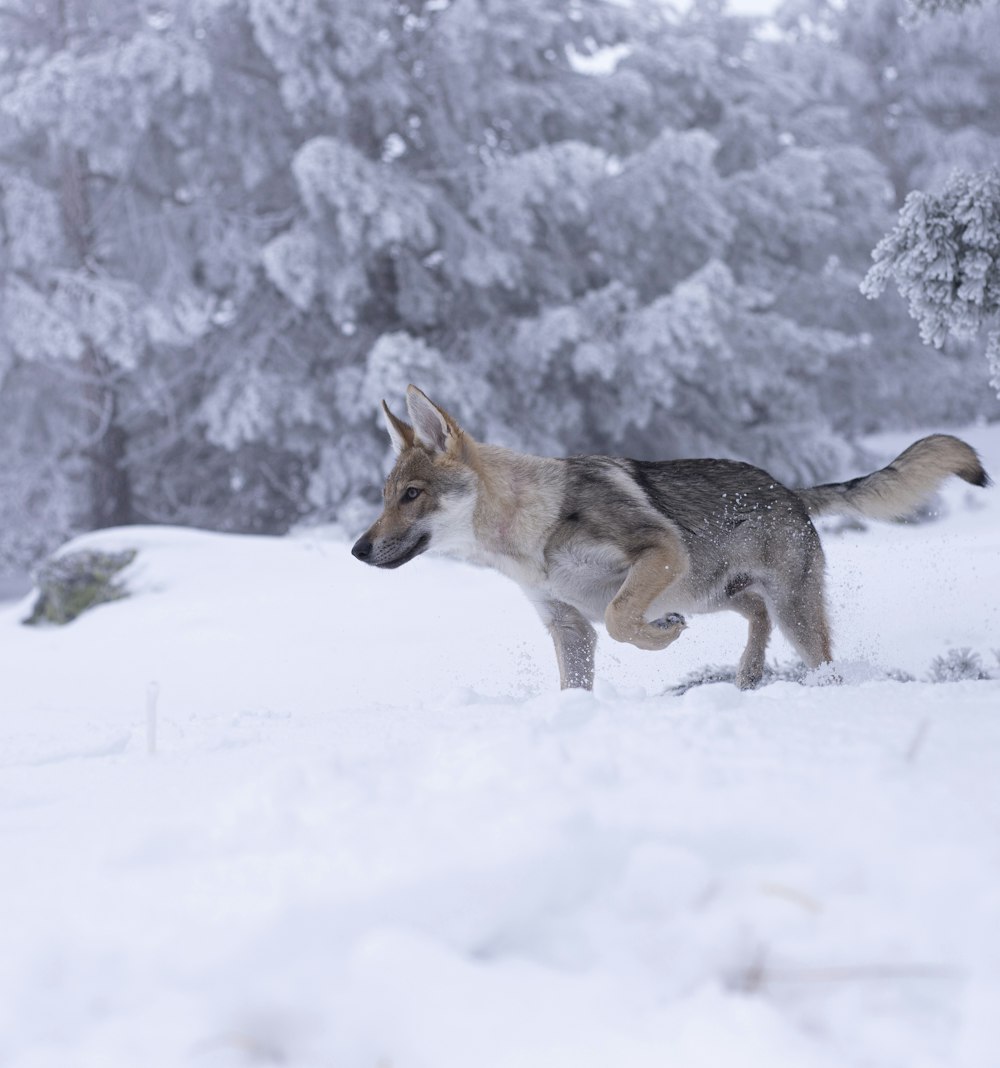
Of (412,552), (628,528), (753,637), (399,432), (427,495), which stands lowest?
(753,637)

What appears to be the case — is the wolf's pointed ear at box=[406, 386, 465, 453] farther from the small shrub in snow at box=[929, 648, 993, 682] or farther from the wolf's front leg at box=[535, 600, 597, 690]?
the small shrub in snow at box=[929, 648, 993, 682]

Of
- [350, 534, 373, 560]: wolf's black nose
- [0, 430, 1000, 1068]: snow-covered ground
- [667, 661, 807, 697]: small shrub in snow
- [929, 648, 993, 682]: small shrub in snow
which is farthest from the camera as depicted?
[667, 661, 807, 697]: small shrub in snow

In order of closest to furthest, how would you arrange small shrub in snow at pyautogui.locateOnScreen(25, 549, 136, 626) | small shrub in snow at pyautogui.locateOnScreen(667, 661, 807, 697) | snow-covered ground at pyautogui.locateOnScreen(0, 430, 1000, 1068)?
snow-covered ground at pyautogui.locateOnScreen(0, 430, 1000, 1068), small shrub in snow at pyautogui.locateOnScreen(667, 661, 807, 697), small shrub in snow at pyautogui.locateOnScreen(25, 549, 136, 626)

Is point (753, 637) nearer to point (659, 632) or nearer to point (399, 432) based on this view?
point (659, 632)

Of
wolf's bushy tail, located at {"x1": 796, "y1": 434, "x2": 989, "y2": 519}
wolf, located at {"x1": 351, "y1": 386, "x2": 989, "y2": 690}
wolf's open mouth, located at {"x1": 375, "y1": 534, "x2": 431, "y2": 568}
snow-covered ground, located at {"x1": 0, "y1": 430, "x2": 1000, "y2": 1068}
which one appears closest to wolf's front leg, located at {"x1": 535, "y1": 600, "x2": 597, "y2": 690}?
wolf, located at {"x1": 351, "y1": 386, "x2": 989, "y2": 690}

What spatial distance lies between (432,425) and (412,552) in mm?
670

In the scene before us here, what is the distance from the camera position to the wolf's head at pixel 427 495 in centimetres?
527

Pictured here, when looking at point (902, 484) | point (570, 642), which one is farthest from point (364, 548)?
point (902, 484)

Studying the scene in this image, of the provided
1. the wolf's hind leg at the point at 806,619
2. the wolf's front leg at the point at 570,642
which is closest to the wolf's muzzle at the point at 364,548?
the wolf's front leg at the point at 570,642

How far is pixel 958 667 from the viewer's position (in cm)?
582

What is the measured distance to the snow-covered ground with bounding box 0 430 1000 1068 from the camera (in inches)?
61.7

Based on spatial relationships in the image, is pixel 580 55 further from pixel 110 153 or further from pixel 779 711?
pixel 779 711

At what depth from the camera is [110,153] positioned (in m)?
14.9

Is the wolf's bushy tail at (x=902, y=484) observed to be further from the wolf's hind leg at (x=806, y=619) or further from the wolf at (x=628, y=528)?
the wolf's hind leg at (x=806, y=619)
